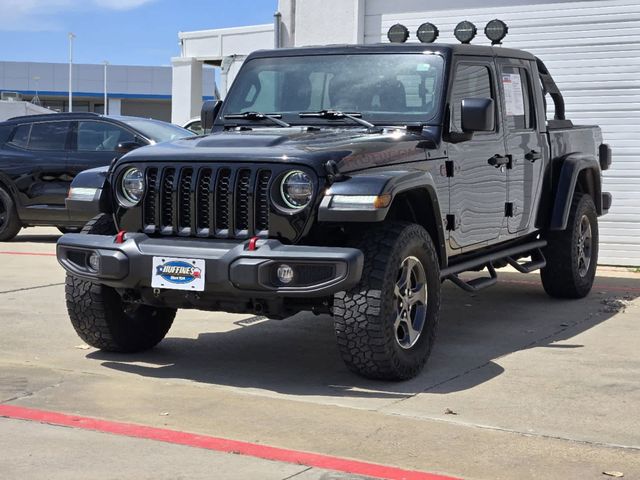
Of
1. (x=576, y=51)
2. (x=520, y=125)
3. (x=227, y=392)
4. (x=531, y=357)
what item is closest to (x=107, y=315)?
(x=227, y=392)

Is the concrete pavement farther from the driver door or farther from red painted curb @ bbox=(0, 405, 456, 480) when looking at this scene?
the driver door

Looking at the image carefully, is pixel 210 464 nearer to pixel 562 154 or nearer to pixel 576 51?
pixel 562 154

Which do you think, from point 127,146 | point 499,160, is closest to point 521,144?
point 499,160

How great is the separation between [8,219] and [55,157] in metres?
0.95

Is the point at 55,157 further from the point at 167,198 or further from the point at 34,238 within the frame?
the point at 167,198

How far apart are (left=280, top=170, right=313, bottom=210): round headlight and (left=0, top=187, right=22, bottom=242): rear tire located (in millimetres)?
8282

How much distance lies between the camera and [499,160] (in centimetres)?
789

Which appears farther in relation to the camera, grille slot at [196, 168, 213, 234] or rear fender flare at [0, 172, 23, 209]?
rear fender flare at [0, 172, 23, 209]

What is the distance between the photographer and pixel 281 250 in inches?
231

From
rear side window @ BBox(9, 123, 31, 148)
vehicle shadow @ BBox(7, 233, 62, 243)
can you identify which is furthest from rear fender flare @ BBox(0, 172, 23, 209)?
vehicle shadow @ BBox(7, 233, 62, 243)

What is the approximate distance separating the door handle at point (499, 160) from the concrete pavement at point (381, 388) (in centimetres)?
121

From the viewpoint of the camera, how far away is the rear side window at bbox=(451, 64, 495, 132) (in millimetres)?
7332

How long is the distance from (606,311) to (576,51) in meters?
4.46

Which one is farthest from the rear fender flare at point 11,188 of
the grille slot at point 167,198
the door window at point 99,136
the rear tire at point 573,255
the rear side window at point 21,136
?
the grille slot at point 167,198
